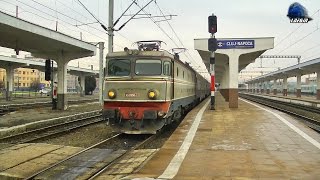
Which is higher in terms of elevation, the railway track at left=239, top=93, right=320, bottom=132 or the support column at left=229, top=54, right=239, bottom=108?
the support column at left=229, top=54, right=239, bottom=108

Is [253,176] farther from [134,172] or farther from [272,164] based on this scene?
[134,172]

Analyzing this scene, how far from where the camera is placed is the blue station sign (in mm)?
24688

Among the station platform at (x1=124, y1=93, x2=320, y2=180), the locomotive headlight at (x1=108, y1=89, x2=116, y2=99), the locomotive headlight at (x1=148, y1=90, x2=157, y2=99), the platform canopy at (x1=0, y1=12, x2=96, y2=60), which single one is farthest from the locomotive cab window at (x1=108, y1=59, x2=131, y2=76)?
the platform canopy at (x1=0, y1=12, x2=96, y2=60)

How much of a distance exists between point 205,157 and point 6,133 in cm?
971

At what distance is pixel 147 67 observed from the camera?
1461 cm

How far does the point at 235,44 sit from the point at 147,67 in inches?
462

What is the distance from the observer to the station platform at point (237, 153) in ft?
26.7

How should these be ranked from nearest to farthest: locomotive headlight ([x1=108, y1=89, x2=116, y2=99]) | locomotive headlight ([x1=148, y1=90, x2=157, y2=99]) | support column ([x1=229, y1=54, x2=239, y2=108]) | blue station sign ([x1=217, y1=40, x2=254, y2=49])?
locomotive headlight ([x1=148, y1=90, x2=157, y2=99]), locomotive headlight ([x1=108, y1=89, x2=116, y2=99]), blue station sign ([x1=217, y1=40, x2=254, y2=49]), support column ([x1=229, y1=54, x2=239, y2=108])

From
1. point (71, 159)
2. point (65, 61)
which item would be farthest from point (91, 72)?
point (71, 159)

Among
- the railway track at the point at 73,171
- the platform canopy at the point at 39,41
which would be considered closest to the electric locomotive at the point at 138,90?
the railway track at the point at 73,171

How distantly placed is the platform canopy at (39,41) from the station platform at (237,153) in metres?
10.1

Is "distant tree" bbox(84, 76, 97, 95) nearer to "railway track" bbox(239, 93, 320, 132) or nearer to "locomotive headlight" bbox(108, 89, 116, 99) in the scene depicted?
"railway track" bbox(239, 93, 320, 132)

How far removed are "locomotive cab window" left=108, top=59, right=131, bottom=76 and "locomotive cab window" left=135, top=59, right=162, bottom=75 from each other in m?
0.36

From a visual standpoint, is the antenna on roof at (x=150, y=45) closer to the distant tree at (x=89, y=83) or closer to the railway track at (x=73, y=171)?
the railway track at (x=73, y=171)
